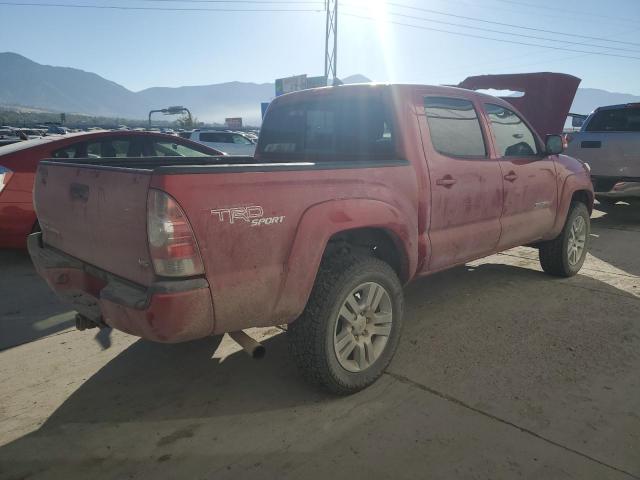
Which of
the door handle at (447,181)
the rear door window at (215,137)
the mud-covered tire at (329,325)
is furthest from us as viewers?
the rear door window at (215,137)

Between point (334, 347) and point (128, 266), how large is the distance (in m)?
1.18

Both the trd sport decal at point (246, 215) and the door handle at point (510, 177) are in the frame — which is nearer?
the trd sport decal at point (246, 215)

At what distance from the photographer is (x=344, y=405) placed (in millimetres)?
2684

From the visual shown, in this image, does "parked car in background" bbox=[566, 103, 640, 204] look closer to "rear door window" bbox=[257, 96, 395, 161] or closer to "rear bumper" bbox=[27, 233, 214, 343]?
"rear door window" bbox=[257, 96, 395, 161]

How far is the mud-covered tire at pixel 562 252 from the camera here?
4906 millimetres

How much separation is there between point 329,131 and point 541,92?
595 centimetres

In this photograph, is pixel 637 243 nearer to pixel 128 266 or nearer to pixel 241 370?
pixel 241 370

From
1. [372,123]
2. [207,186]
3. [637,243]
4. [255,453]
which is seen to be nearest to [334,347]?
[255,453]

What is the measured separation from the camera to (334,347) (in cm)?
265

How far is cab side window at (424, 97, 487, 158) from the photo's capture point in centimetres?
339

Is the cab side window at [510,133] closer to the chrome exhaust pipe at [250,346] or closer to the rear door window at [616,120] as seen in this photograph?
the chrome exhaust pipe at [250,346]

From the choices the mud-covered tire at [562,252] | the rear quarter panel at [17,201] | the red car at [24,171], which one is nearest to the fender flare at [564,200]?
the mud-covered tire at [562,252]

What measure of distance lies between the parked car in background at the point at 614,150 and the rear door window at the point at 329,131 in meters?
6.62

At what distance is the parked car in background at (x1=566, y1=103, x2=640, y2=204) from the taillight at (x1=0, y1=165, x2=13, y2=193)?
8.83m
